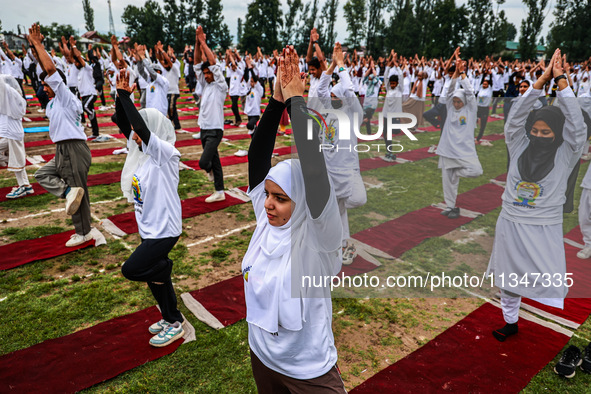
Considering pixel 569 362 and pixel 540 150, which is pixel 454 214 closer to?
pixel 540 150

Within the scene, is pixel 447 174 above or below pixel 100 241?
above

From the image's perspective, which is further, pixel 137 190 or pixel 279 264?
pixel 137 190

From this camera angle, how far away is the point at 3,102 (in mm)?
6332

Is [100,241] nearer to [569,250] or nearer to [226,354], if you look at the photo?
[226,354]

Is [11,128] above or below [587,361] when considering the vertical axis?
above

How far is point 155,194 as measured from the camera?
10.9ft

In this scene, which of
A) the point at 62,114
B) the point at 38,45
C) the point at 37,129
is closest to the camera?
the point at 38,45

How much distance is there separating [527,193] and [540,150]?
0.37 m

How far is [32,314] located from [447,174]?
432 cm

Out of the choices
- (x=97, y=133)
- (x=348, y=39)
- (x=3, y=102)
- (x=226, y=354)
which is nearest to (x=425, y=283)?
(x=226, y=354)

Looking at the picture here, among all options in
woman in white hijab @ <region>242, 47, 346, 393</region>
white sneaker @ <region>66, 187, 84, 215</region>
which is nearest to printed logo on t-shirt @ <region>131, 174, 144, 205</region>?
woman in white hijab @ <region>242, 47, 346, 393</region>

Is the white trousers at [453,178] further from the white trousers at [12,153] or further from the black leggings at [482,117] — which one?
the white trousers at [12,153]

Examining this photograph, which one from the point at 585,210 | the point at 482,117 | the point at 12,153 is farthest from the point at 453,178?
the point at 12,153

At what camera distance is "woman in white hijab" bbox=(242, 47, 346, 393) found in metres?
1.66
